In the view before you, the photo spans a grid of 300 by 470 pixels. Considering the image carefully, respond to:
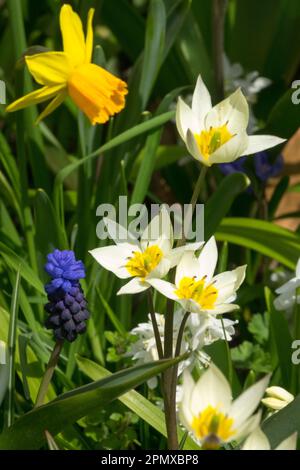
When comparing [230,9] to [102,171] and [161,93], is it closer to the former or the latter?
[161,93]

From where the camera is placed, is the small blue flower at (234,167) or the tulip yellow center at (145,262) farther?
the small blue flower at (234,167)

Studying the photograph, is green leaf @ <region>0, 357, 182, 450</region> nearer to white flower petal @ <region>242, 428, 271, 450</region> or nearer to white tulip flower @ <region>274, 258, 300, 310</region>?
white flower petal @ <region>242, 428, 271, 450</region>

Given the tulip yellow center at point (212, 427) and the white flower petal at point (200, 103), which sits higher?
the white flower petal at point (200, 103)

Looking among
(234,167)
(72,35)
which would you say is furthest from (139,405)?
(234,167)

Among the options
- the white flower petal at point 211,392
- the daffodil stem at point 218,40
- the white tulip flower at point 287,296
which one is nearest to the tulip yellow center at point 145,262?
the white flower petal at point 211,392

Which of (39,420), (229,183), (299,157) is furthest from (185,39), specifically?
(39,420)

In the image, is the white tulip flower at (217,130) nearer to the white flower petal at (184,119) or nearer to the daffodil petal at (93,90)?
the white flower petal at (184,119)

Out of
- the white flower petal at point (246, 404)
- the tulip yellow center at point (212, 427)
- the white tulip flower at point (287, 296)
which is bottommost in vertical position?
the white tulip flower at point (287, 296)
